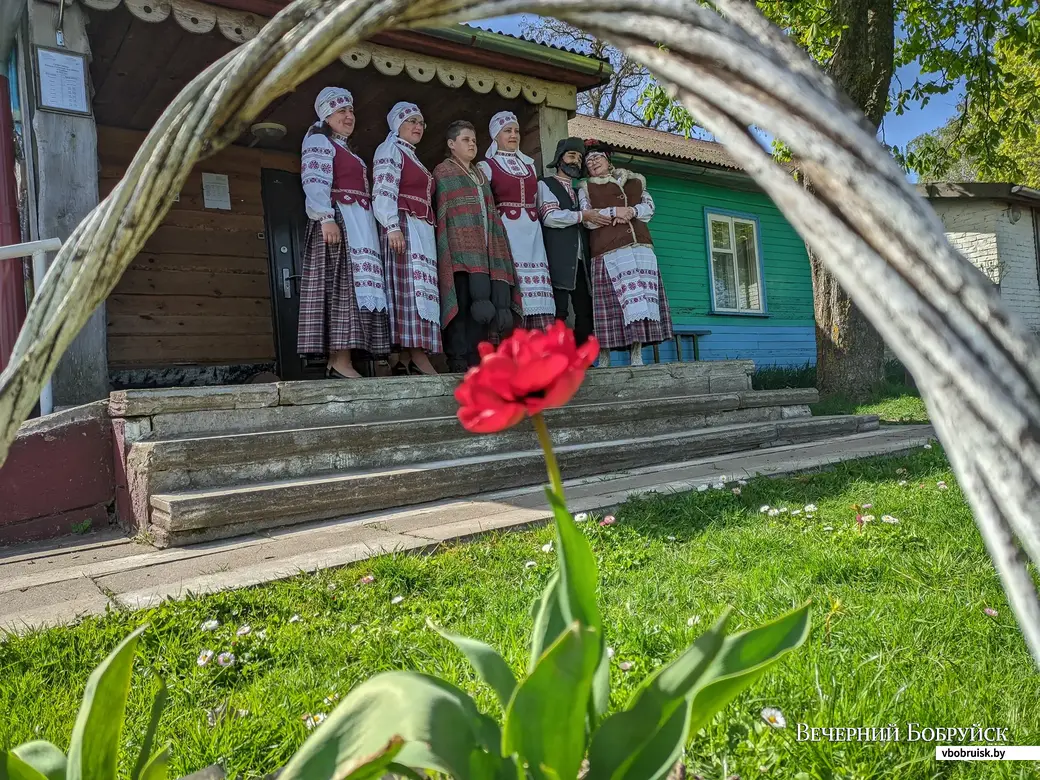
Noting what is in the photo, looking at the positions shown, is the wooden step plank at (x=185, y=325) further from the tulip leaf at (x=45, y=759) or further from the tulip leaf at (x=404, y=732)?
the tulip leaf at (x=404, y=732)

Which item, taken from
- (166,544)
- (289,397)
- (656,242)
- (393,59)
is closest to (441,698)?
(166,544)

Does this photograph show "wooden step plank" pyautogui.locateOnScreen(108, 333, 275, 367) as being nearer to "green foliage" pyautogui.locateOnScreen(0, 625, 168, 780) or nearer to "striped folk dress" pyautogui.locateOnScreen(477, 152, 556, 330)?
"striped folk dress" pyautogui.locateOnScreen(477, 152, 556, 330)

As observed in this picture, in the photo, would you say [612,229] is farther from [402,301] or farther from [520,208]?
[402,301]

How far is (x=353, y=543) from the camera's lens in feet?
9.95

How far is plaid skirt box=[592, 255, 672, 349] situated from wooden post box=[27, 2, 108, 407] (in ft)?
13.1

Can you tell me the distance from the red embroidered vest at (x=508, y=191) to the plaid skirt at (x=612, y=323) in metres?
0.96

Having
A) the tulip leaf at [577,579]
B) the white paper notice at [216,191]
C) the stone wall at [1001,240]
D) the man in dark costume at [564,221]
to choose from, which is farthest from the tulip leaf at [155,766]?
the stone wall at [1001,240]

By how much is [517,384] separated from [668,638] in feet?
4.33

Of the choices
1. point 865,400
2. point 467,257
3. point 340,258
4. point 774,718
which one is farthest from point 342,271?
point 865,400

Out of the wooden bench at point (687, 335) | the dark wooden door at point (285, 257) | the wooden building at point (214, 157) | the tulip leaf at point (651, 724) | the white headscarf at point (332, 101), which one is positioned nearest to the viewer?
the tulip leaf at point (651, 724)

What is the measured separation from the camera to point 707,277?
11.9 meters

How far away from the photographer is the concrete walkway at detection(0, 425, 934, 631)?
2432mm

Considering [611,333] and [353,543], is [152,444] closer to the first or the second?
[353,543]

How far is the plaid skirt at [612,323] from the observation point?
21.6ft
